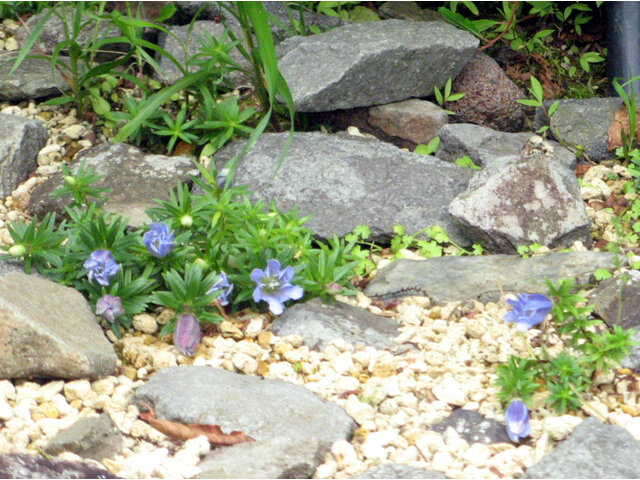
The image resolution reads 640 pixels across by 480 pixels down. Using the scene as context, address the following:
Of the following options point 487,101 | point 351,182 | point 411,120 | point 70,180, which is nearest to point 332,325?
point 351,182

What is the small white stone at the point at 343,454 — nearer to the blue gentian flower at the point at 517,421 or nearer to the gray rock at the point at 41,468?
the blue gentian flower at the point at 517,421

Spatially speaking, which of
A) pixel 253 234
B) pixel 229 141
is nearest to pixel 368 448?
pixel 253 234

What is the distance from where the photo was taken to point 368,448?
2.20 meters

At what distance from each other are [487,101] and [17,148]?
2.14 metres

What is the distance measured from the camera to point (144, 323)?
9.19 ft

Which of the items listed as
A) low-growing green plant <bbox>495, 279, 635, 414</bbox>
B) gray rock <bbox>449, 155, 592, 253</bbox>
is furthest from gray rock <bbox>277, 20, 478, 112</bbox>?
low-growing green plant <bbox>495, 279, 635, 414</bbox>

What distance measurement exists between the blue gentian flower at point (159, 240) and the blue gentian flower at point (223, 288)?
0.60 ft

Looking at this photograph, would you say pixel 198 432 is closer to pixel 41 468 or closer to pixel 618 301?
pixel 41 468

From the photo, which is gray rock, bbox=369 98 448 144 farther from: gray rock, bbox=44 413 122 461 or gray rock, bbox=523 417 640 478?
gray rock, bbox=44 413 122 461

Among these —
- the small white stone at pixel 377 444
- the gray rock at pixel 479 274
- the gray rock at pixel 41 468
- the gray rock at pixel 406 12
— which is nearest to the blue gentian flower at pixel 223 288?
the gray rock at pixel 479 274

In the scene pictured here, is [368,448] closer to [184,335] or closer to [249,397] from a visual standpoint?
[249,397]

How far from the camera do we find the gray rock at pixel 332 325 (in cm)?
271

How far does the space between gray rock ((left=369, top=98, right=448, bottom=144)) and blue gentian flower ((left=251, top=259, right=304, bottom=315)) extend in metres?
1.51

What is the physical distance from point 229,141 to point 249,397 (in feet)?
5.69
